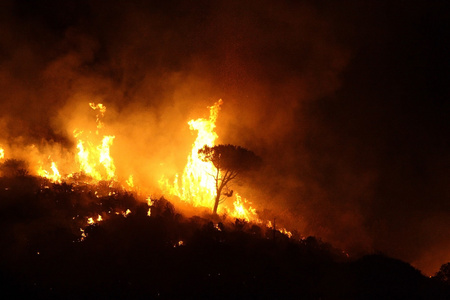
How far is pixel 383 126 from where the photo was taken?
109ft

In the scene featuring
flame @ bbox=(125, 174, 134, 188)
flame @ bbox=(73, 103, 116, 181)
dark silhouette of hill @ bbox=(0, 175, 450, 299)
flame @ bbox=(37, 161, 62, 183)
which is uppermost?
flame @ bbox=(73, 103, 116, 181)

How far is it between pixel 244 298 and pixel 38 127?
19984 mm

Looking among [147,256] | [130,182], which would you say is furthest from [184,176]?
[147,256]

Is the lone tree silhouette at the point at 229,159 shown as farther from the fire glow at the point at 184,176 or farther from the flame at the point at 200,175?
the flame at the point at 200,175

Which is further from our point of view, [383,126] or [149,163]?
[383,126]

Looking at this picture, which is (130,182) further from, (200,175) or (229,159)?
(229,159)

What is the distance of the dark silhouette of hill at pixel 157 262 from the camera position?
390 inches

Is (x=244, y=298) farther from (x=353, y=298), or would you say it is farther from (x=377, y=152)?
(x=377, y=152)

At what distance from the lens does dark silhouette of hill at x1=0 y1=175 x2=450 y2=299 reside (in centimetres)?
991

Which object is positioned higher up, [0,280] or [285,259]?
[285,259]

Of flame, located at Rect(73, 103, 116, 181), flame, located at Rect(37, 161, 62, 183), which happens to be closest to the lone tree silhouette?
flame, located at Rect(73, 103, 116, 181)

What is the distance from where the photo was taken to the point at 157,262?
36.3 ft

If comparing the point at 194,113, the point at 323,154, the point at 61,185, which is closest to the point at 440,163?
the point at 323,154

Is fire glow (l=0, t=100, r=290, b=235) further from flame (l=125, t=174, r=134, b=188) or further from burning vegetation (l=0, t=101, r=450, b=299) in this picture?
burning vegetation (l=0, t=101, r=450, b=299)
